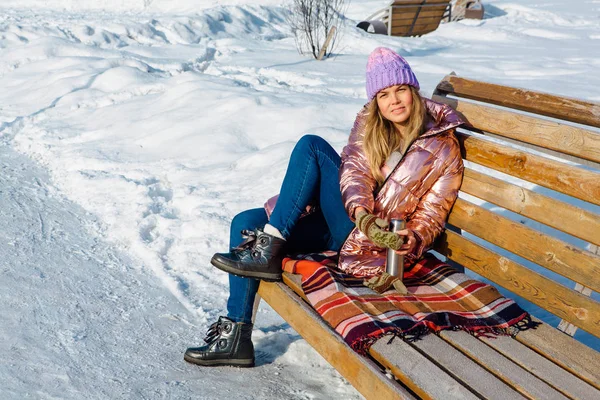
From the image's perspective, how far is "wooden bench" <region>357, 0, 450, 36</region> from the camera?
15.7m

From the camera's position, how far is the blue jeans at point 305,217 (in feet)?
9.57

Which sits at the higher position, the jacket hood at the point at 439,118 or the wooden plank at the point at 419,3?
the jacket hood at the point at 439,118

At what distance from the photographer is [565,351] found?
7.54ft

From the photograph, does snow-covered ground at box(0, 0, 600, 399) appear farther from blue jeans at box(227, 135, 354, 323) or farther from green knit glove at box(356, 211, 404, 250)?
green knit glove at box(356, 211, 404, 250)

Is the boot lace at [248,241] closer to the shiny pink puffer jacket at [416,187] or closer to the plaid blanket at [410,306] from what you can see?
the plaid blanket at [410,306]

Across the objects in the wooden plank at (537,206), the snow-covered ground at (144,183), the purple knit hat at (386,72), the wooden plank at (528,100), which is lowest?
the snow-covered ground at (144,183)

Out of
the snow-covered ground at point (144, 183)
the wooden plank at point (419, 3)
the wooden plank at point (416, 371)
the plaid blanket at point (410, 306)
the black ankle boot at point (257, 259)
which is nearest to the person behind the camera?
the wooden plank at point (416, 371)

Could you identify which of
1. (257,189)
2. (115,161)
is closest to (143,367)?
(257,189)

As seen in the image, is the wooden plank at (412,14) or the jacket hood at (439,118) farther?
the wooden plank at (412,14)

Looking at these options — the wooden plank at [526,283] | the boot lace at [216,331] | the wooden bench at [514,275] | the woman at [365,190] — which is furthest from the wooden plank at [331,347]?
the wooden plank at [526,283]

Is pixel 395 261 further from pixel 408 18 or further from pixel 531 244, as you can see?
pixel 408 18

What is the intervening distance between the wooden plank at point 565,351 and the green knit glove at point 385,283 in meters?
0.44

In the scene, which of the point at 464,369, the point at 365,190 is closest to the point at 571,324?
the point at 464,369

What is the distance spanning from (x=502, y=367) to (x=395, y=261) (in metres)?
0.61
